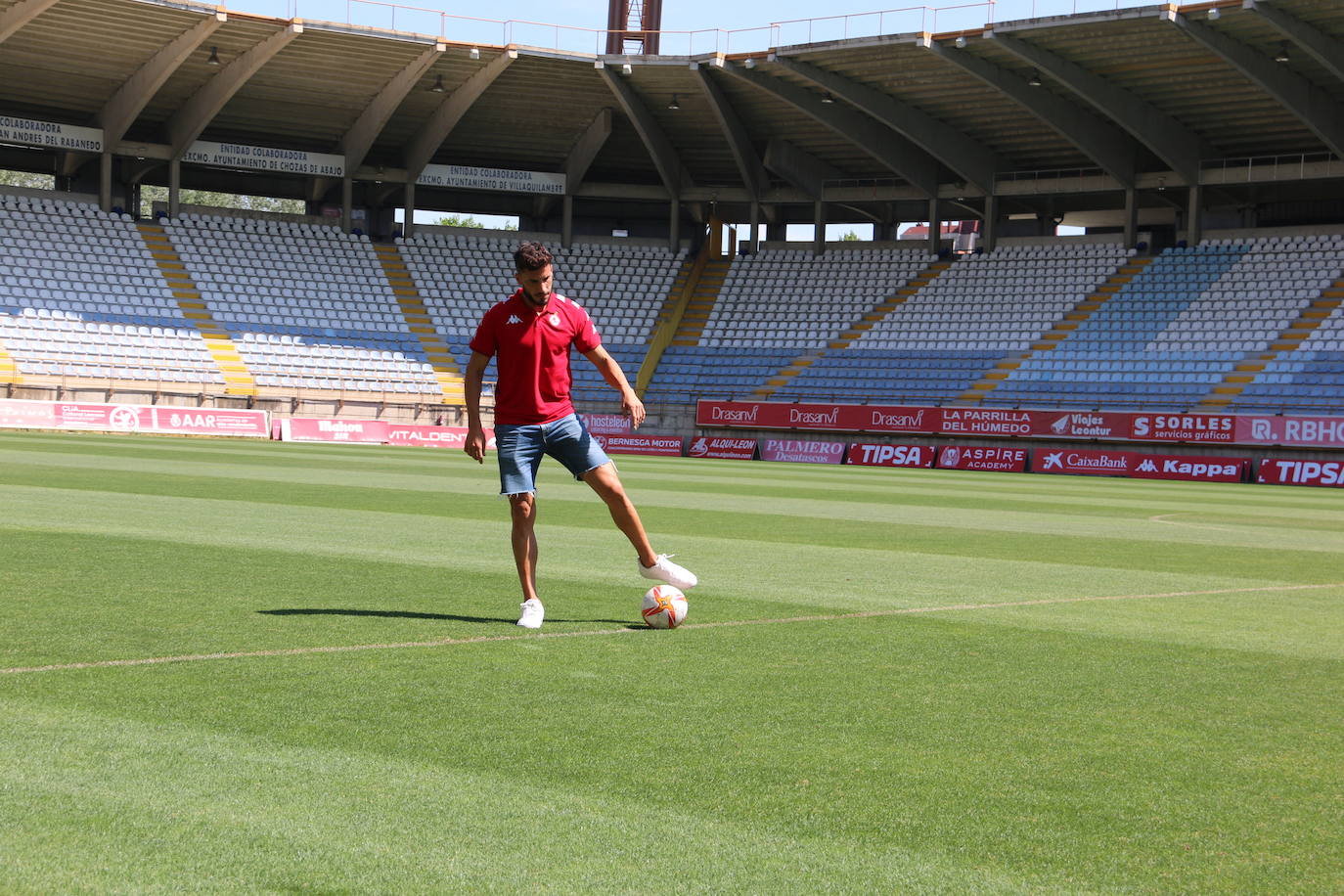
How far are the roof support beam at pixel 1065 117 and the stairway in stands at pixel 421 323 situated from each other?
19477 millimetres

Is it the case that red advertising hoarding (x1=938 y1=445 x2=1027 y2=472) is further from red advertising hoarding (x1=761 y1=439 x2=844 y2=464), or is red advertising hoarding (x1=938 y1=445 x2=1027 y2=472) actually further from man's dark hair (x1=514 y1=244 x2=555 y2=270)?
man's dark hair (x1=514 y1=244 x2=555 y2=270)

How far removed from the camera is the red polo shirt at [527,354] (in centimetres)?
793

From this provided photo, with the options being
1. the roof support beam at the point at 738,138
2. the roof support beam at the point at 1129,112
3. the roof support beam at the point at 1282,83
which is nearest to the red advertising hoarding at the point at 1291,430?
the roof support beam at the point at 1282,83

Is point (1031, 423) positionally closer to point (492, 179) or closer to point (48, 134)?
point (492, 179)

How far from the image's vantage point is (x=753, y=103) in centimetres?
5134

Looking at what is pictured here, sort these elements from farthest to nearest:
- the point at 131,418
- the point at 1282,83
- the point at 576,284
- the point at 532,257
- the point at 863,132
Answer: the point at 576,284 → the point at 863,132 → the point at 1282,83 → the point at 131,418 → the point at 532,257

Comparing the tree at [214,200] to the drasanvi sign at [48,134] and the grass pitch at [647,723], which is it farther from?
the grass pitch at [647,723]

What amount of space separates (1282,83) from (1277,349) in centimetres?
766

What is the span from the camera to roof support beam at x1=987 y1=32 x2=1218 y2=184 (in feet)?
139

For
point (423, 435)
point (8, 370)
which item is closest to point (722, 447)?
point (423, 435)

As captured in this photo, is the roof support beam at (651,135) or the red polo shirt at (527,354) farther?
the roof support beam at (651,135)

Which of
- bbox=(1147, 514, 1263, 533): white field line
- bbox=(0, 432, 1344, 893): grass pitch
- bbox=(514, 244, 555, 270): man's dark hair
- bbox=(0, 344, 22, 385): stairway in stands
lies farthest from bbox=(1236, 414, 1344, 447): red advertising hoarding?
bbox=(0, 344, 22, 385): stairway in stands

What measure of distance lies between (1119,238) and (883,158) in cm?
917

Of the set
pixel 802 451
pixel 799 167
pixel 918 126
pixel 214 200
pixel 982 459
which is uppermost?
pixel 918 126
